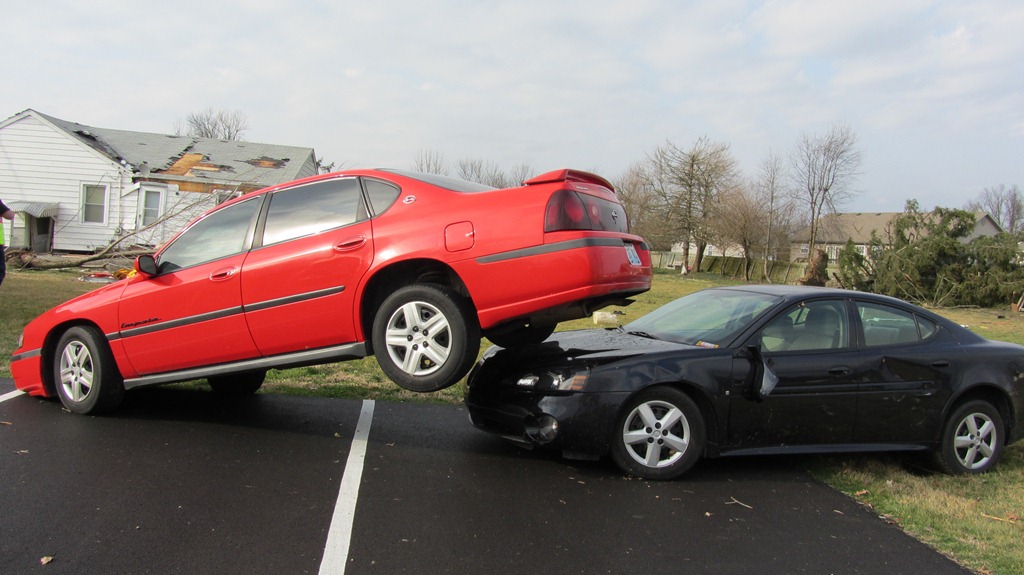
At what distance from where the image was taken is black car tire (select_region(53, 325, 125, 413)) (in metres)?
5.62

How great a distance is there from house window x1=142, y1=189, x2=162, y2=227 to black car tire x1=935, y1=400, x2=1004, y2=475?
22.7 m

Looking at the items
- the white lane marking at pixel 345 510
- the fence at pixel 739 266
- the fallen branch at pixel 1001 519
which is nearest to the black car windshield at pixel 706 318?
the fallen branch at pixel 1001 519

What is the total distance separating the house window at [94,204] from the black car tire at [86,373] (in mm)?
19752

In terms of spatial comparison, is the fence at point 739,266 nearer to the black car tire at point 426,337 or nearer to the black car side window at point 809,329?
the black car side window at point 809,329

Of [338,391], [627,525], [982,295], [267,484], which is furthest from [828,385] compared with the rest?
[982,295]

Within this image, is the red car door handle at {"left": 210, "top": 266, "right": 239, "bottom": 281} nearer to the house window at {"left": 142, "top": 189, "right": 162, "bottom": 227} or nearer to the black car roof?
the black car roof

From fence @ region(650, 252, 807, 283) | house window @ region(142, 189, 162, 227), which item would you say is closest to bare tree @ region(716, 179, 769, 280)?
fence @ region(650, 252, 807, 283)

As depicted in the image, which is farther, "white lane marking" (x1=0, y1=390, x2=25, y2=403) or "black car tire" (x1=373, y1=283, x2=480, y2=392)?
"white lane marking" (x1=0, y1=390, x2=25, y2=403)

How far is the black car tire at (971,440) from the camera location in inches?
212

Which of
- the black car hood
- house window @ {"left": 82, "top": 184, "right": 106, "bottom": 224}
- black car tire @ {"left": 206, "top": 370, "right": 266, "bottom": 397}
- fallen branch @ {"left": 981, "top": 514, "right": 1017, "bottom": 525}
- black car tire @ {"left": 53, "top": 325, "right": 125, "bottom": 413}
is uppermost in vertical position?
house window @ {"left": 82, "top": 184, "right": 106, "bottom": 224}

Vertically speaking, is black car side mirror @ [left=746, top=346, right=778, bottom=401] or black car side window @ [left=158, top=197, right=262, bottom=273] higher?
black car side window @ [left=158, top=197, right=262, bottom=273]

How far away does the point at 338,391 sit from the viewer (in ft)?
23.7

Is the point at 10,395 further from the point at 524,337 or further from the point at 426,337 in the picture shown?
the point at 524,337

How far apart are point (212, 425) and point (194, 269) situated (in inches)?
50.0
